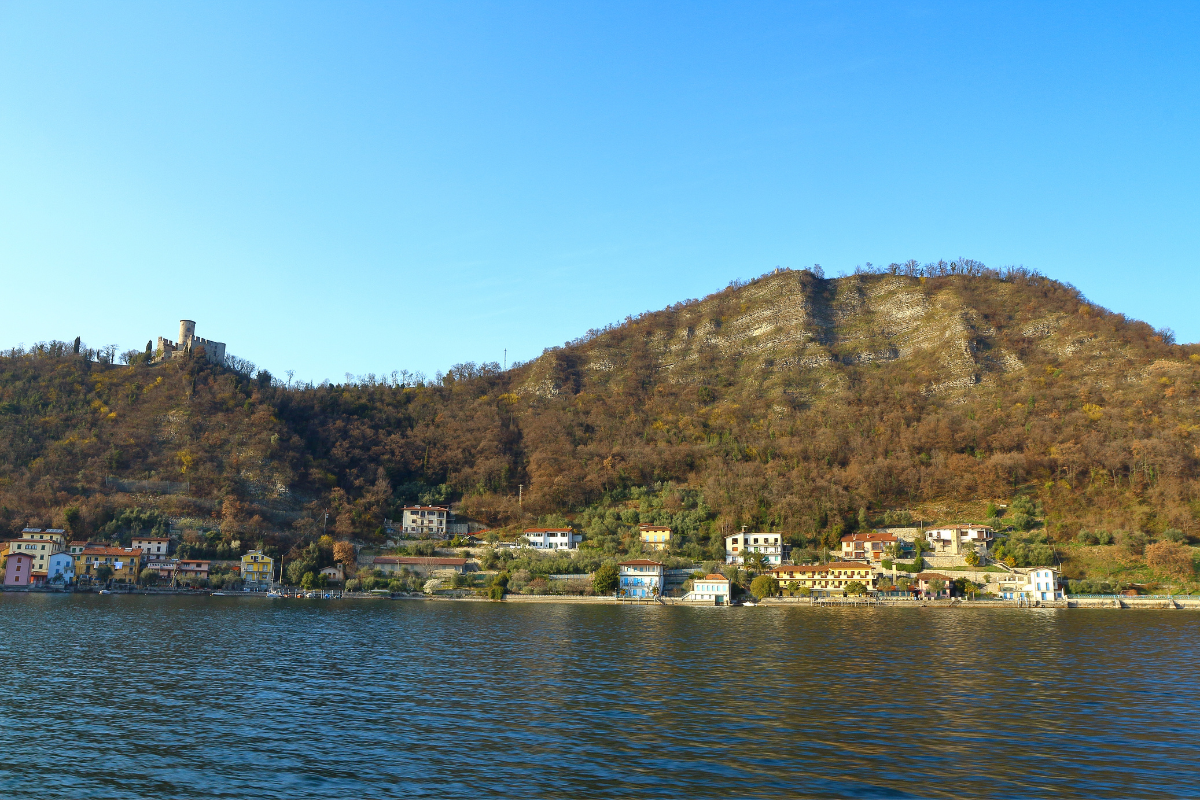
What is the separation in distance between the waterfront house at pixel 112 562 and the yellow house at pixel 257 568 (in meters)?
11.2

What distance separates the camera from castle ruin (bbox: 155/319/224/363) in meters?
133

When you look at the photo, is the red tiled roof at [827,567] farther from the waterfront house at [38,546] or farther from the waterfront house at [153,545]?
the waterfront house at [38,546]

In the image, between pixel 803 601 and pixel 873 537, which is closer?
pixel 803 601

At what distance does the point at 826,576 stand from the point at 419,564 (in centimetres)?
4629

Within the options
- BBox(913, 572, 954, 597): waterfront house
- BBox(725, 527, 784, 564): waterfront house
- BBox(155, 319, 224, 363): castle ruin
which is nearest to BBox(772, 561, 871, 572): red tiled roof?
BBox(725, 527, 784, 564): waterfront house

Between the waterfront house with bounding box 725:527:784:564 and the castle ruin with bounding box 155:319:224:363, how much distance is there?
98158 mm

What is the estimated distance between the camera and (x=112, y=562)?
84062 mm

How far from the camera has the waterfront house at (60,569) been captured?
3219 inches

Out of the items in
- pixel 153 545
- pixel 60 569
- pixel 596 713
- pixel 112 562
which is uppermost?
pixel 153 545

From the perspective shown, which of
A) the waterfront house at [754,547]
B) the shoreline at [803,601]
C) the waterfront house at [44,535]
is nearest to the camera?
the shoreline at [803,601]

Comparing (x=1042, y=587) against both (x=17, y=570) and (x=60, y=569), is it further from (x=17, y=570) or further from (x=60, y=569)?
(x=17, y=570)

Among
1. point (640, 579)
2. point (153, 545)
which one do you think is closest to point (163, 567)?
point (153, 545)

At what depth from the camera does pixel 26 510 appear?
89.8 meters

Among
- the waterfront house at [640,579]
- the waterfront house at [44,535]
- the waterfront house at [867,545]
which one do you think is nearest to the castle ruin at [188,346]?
the waterfront house at [44,535]
